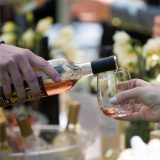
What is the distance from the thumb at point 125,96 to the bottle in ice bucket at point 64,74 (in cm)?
5

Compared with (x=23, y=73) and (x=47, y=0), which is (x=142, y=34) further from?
(x=23, y=73)

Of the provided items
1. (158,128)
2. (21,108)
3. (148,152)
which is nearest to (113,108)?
(148,152)

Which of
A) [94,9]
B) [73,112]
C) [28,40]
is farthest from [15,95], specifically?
[94,9]

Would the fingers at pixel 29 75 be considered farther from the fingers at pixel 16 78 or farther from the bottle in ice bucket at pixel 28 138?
the bottle in ice bucket at pixel 28 138

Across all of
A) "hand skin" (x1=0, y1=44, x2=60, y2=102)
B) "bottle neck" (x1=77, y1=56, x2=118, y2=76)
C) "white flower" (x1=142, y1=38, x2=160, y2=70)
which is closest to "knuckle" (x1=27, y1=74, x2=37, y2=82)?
"hand skin" (x1=0, y1=44, x2=60, y2=102)

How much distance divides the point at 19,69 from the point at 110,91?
0.20 metres

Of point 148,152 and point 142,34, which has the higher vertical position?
point 148,152

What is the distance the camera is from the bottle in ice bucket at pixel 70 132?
1.20 m

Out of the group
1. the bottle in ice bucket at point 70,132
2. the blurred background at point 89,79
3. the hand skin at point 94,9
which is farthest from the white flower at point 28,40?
the hand skin at point 94,9

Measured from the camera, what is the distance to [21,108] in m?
1.50

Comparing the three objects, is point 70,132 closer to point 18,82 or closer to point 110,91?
point 110,91

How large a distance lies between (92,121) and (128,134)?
0.31 metres

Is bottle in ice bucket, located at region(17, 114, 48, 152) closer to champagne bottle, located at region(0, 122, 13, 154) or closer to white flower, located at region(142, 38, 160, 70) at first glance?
champagne bottle, located at region(0, 122, 13, 154)

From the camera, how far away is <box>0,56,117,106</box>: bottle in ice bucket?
797 millimetres
